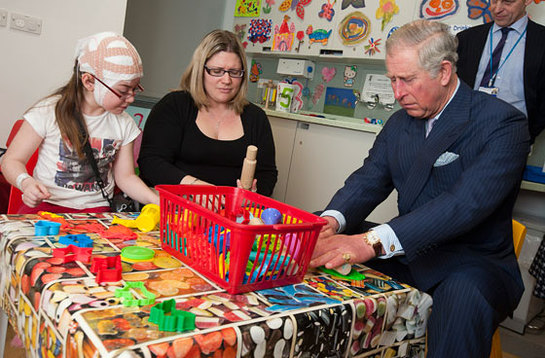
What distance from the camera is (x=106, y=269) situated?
69 centimetres

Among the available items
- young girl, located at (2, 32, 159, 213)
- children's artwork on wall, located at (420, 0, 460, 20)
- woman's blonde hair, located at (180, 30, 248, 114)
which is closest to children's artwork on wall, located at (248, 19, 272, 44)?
children's artwork on wall, located at (420, 0, 460, 20)

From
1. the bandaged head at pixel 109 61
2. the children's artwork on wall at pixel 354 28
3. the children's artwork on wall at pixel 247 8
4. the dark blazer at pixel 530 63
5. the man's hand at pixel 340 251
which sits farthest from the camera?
the children's artwork on wall at pixel 247 8

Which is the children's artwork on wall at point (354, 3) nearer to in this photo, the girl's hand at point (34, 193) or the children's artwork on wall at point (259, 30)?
the children's artwork on wall at point (259, 30)

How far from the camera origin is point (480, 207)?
1093 mm

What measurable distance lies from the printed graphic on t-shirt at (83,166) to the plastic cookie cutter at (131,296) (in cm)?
87

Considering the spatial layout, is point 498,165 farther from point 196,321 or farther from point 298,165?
point 298,165

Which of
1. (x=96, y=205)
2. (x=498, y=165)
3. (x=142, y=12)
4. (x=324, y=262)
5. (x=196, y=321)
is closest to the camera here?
(x=196, y=321)

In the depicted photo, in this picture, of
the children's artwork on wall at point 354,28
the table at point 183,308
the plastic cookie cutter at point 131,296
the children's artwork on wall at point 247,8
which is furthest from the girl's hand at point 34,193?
the children's artwork on wall at point 247,8

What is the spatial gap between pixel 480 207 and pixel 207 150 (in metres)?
1.09

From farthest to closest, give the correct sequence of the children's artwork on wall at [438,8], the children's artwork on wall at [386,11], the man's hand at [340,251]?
the children's artwork on wall at [386,11] < the children's artwork on wall at [438,8] < the man's hand at [340,251]

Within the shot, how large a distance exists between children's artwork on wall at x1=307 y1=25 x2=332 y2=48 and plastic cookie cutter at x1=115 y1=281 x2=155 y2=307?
11.0ft

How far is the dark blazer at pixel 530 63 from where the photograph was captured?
8.02ft

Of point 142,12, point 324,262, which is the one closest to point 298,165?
point 142,12

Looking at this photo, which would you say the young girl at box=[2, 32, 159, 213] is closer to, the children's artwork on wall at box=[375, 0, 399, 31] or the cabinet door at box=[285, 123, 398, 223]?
the cabinet door at box=[285, 123, 398, 223]
